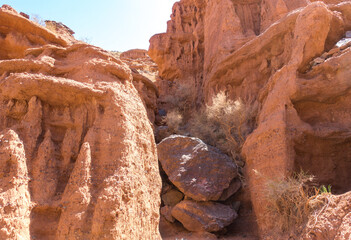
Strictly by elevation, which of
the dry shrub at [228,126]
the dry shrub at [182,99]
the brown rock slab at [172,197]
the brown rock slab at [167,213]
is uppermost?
the dry shrub at [182,99]

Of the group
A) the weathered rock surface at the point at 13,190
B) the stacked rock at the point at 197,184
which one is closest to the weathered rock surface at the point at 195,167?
the stacked rock at the point at 197,184

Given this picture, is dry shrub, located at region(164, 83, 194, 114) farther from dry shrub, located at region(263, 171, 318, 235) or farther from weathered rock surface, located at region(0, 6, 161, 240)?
weathered rock surface, located at region(0, 6, 161, 240)

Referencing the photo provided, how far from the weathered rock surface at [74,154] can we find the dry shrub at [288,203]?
3896 millimetres

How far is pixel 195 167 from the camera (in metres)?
11.2

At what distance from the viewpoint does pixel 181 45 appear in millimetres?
23703

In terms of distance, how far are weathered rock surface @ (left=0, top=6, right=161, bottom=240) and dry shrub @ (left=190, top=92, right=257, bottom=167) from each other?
28.0ft

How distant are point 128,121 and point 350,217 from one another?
4.31 meters

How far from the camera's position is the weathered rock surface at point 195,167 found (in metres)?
10.6

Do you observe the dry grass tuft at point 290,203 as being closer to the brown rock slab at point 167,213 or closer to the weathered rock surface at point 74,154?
the weathered rock surface at point 74,154

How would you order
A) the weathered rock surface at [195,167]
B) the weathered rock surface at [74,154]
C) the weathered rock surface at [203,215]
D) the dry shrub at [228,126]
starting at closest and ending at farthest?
the weathered rock surface at [74,154], the weathered rock surface at [203,215], the weathered rock surface at [195,167], the dry shrub at [228,126]

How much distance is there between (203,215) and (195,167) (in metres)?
1.93

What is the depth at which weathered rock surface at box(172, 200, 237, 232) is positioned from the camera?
9984 mm

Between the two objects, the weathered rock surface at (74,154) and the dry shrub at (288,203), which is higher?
the weathered rock surface at (74,154)

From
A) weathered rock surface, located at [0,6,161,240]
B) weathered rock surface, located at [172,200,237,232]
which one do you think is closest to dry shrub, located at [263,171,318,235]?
weathered rock surface, located at [172,200,237,232]
